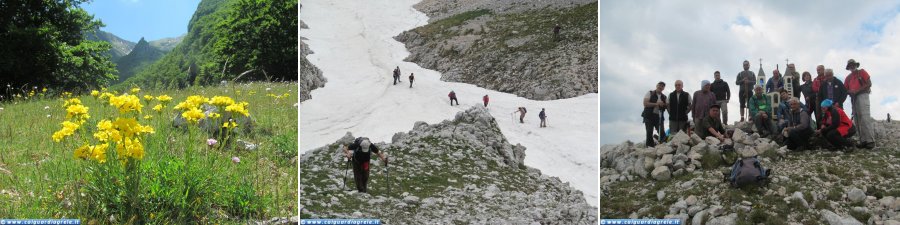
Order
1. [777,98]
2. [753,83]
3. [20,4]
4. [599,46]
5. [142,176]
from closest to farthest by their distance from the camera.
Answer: [142,176] < [599,46] < [777,98] < [753,83] < [20,4]

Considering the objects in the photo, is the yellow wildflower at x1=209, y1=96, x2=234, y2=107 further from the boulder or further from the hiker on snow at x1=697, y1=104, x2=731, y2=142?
the hiker on snow at x1=697, y1=104, x2=731, y2=142

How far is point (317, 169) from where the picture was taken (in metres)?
4.75

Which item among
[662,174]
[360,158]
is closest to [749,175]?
[662,174]

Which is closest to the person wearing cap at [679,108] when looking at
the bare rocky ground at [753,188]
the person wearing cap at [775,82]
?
the bare rocky ground at [753,188]

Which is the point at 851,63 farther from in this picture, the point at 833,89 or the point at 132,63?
the point at 132,63

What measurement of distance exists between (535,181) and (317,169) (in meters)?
2.00

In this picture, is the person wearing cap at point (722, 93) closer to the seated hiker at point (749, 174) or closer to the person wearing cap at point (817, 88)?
the person wearing cap at point (817, 88)

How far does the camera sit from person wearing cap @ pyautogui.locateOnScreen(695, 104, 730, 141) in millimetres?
7711

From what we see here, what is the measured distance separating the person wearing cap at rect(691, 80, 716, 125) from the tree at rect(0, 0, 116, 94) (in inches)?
580

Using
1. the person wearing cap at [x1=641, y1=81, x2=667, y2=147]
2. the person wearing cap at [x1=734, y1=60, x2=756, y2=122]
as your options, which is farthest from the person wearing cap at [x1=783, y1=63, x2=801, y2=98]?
the person wearing cap at [x1=641, y1=81, x2=667, y2=147]

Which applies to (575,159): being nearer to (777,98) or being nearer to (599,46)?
(599,46)

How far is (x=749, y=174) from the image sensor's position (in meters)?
5.98

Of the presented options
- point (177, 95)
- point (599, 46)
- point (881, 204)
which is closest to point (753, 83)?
point (881, 204)

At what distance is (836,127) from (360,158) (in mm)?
6714
